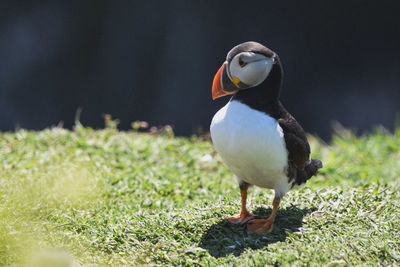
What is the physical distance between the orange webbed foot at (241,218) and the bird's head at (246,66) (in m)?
0.85

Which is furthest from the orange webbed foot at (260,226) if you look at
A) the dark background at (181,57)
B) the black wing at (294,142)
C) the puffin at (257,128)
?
the dark background at (181,57)

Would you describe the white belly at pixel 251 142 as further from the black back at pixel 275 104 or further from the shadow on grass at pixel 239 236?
the shadow on grass at pixel 239 236

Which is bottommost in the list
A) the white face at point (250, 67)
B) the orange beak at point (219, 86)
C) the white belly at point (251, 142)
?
the white belly at point (251, 142)

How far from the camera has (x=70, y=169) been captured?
464 centimetres

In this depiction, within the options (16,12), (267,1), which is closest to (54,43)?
(16,12)

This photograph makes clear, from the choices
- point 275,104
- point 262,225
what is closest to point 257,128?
point 275,104

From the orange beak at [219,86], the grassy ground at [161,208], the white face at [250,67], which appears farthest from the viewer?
the orange beak at [219,86]

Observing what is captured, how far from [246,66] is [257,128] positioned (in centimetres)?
41

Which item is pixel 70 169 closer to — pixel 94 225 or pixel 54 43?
pixel 94 225

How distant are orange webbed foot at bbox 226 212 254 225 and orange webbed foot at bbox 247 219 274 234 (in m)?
0.06

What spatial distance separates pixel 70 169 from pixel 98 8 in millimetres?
5541

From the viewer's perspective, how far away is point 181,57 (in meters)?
9.51

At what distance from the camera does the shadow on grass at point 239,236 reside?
3115 millimetres

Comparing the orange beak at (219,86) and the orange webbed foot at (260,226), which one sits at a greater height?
the orange beak at (219,86)
